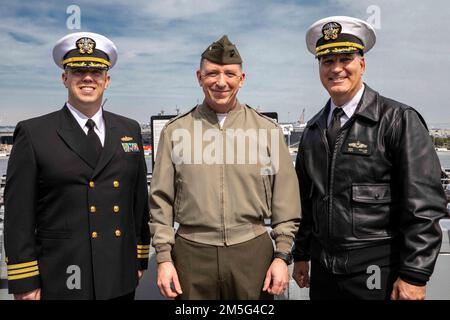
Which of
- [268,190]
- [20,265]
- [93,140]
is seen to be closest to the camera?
[20,265]

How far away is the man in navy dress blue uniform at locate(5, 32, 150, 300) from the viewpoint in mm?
2102

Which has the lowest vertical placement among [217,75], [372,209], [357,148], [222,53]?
[372,209]

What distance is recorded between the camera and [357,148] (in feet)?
7.18

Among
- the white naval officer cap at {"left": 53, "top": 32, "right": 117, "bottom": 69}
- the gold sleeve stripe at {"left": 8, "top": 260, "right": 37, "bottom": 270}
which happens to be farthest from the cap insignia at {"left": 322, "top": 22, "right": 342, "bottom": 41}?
the gold sleeve stripe at {"left": 8, "top": 260, "right": 37, "bottom": 270}

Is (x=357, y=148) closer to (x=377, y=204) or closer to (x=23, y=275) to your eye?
(x=377, y=204)

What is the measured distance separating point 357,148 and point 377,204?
34cm

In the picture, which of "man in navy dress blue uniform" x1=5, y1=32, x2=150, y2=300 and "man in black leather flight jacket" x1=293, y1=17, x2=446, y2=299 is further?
"man in navy dress blue uniform" x1=5, y1=32, x2=150, y2=300

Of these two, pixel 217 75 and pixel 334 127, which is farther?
pixel 334 127

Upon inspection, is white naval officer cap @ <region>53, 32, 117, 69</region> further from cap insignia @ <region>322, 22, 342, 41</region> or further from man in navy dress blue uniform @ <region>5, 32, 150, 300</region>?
cap insignia @ <region>322, 22, 342, 41</region>

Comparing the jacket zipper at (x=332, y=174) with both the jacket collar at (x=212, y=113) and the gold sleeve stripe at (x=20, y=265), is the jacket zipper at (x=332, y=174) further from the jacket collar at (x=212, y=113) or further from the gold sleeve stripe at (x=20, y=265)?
the gold sleeve stripe at (x=20, y=265)

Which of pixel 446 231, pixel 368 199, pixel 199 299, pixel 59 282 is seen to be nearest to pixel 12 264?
pixel 59 282

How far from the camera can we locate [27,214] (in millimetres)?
2100

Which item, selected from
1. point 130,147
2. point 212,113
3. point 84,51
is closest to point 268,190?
point 212,113
